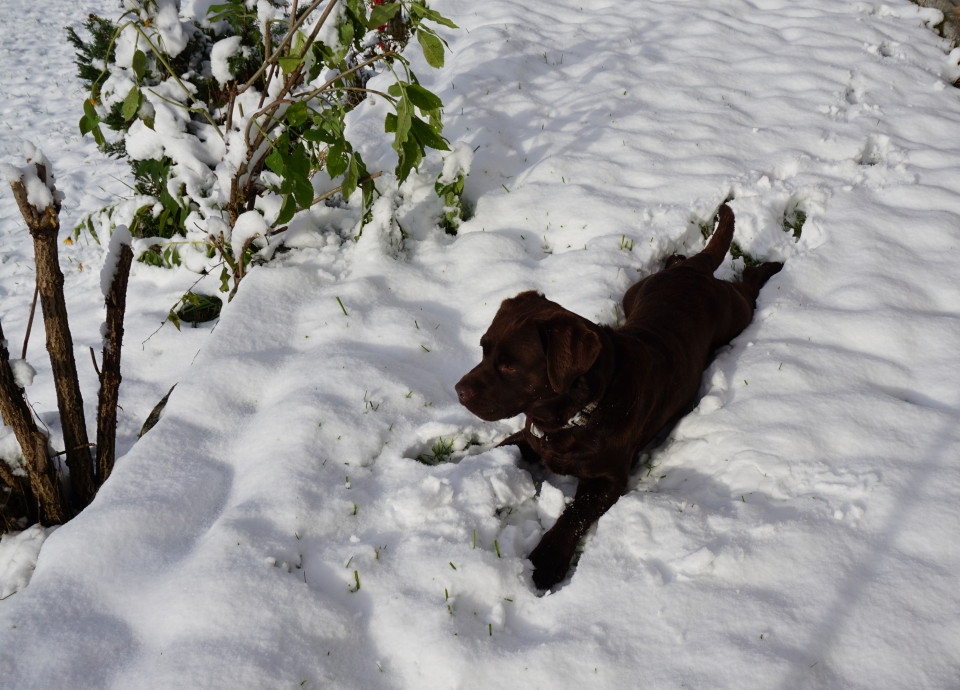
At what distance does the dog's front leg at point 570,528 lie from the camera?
2326 mm

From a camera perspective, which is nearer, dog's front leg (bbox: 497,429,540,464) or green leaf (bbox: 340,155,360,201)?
dog's front leg (bbox: 497,429,540,464)

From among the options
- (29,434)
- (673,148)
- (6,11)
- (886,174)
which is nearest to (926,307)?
(886,174)

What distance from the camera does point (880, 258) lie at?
3449 millimetres

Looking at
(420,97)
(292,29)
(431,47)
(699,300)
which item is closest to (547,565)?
(699,300)

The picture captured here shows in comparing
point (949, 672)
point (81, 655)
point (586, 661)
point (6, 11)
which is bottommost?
point (6, 11)

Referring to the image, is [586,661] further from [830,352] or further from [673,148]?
[673,148]

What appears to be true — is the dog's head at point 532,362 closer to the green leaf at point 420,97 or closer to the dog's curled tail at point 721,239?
the green leaf at point 420,97

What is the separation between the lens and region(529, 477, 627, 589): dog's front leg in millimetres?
2326

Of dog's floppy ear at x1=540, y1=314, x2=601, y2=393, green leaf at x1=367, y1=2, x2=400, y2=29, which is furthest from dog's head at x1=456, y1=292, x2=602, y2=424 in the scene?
green leaf at x1=367, y1=2, x2=400, y2=29

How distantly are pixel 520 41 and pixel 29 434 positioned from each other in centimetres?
478

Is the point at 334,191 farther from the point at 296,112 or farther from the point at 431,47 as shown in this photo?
the point at 431,47

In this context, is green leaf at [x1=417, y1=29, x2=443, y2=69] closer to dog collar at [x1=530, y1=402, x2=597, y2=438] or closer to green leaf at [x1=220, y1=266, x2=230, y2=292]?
dog collar at [x1=530, y1=402, x2=597, y2=438]

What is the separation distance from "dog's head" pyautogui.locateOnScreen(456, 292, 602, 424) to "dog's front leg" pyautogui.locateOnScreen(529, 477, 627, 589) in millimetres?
318

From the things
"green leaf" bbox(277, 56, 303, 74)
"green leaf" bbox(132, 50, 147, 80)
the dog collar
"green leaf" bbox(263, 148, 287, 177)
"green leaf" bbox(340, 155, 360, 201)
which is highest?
"green leaf" bbox(277, 56, 303, 74)
